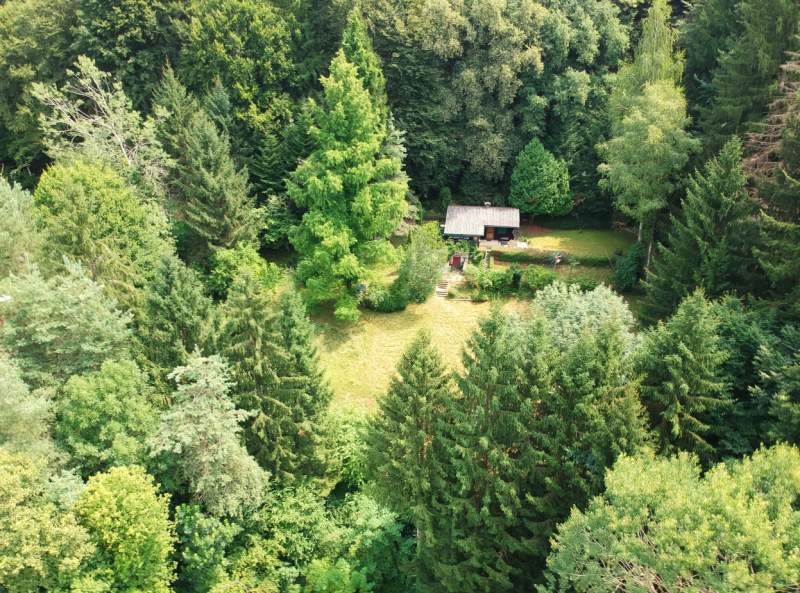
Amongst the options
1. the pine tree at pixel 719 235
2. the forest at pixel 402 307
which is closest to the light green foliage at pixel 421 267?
the forest at pixel 402 307

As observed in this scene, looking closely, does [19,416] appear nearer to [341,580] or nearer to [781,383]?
[341,580]

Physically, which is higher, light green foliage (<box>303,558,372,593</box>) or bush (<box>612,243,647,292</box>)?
bush (<box>612,243,647,292</box>)

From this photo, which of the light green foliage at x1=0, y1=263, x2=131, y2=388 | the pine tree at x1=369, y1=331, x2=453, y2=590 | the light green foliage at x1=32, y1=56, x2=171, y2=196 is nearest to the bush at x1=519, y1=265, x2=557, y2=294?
the pine tree at x1=369, y1=331, x2=453, y2=590

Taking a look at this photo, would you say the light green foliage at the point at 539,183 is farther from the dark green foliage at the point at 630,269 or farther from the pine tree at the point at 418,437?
the pine tree at the point at 418,437

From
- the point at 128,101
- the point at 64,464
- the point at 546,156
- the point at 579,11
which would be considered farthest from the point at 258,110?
the point at 64,464

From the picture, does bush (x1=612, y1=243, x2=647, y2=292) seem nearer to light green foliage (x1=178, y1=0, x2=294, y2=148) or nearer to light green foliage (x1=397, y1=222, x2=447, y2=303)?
light green foliage (x1=397, y1=222, x2=447, y2=303)

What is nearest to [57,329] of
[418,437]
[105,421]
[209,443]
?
[105,421]
